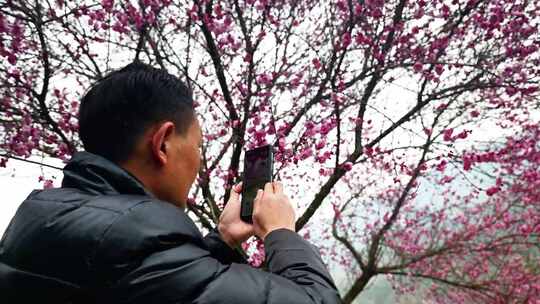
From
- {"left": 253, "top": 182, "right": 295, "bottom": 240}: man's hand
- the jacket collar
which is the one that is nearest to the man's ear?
the jacket collar

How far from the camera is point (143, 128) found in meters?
1.11

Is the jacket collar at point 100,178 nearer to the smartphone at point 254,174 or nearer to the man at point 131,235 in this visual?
the man at point 131,235

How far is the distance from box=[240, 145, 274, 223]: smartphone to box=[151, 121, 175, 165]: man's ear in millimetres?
397

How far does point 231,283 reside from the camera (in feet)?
2.76

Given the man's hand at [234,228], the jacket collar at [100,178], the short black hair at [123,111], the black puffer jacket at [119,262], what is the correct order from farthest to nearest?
the man's hand at [234,228]
the short black hair at [123,111]
the jacket collar at [100,178]
the black puffer jacket at [119,262]

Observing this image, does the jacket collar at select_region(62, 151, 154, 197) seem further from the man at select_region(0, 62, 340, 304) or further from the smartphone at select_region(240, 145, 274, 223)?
the smartphone at select_region(240, 145, 274, 223)

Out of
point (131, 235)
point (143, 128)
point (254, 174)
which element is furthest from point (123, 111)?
point (254, 174)

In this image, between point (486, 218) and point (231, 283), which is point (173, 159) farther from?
point (486, 218)

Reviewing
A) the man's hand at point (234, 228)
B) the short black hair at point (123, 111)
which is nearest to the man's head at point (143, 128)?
the short black hair at point (123, 111)

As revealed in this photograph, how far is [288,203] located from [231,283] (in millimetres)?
406

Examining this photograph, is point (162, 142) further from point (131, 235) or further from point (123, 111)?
point (131, 235)

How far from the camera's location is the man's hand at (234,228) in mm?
1379

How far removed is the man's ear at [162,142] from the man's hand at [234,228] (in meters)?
0.41

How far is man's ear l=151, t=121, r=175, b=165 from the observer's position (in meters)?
1.11
